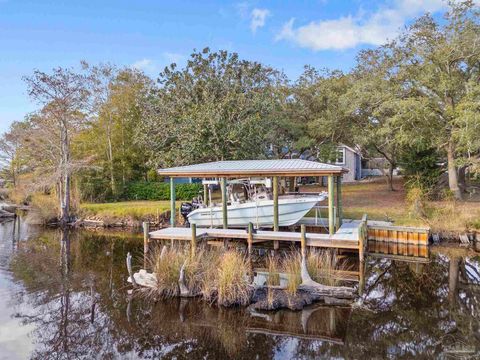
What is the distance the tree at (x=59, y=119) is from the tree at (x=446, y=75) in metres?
17.9

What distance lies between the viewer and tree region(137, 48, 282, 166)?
20719 mm

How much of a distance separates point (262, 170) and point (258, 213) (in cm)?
258

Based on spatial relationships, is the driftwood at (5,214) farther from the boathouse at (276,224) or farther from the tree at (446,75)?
the tree at (446,75)

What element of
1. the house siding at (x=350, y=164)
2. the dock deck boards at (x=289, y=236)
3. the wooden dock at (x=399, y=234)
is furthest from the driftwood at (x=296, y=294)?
the house siding at (x=350, y=164)

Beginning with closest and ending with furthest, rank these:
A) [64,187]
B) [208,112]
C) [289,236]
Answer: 1. [289,236]
2. [208,112]
3. [64,187]

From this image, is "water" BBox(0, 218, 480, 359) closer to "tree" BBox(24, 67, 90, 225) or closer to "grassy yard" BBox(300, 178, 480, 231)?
"grassy yard" BBox(300, 178, 480, 231)

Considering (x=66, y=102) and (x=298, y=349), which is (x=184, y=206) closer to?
(x=66, y=102)

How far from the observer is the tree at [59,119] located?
827 inches

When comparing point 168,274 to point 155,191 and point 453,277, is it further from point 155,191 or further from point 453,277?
point 155,191

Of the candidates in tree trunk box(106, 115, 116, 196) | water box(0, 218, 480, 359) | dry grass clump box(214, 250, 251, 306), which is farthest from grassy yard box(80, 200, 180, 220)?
dry grass clump box(214, 250, 251, 306)

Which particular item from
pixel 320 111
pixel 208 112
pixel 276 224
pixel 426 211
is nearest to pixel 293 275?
pixel 276 224

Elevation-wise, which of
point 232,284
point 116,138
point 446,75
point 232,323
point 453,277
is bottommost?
point 232,323

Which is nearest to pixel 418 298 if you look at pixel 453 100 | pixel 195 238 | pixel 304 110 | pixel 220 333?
pixel 220 333

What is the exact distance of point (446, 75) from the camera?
18.1 m
